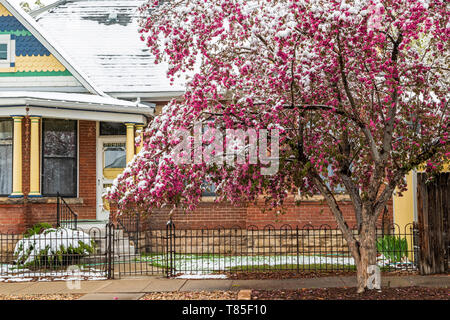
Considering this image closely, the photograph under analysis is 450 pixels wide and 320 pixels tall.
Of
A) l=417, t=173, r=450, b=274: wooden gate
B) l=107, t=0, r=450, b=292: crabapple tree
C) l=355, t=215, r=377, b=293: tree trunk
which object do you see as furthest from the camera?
l=417, t=173, r=450, b=274: wooden gate

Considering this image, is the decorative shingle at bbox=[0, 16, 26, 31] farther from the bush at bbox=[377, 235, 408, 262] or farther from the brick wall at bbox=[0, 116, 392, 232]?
the bush at bbox=[377, 235, 408, 262]

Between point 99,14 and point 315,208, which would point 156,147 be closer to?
point 315,208

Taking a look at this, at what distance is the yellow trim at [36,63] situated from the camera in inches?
567

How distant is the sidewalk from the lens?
8.84 m

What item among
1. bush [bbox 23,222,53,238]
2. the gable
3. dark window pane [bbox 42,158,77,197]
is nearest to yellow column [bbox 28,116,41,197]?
bush [bbox 23,222,53,238]

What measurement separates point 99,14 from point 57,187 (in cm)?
697

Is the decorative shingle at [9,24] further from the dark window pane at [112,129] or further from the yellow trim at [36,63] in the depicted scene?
the dark window pane at [112,129]

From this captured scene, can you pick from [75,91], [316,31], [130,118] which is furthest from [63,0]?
[316,31]

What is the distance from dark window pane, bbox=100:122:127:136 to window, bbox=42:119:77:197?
0.80 meters

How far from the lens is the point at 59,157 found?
14.8 meters

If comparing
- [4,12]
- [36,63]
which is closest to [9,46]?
[36,63]

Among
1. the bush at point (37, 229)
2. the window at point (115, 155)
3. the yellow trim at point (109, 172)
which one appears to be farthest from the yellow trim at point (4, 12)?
the bush at point (37, 229)

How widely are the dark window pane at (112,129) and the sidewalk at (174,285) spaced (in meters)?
6.04

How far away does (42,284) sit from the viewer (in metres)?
9.93
